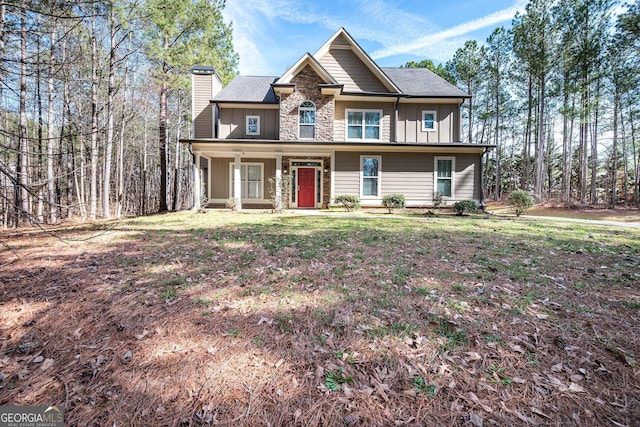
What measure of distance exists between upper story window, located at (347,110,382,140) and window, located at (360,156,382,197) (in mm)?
1320

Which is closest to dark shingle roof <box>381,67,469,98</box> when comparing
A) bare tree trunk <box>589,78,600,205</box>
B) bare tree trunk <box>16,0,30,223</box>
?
bare tree trunk <box>589,78,600,205</box>

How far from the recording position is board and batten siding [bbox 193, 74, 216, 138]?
14172 millimetres

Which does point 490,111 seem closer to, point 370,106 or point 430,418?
point 370,106

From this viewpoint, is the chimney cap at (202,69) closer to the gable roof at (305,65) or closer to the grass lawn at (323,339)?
the gable roof at (305,65)

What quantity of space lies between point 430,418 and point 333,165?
1237 centimetres

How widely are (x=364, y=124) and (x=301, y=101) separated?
3.46m

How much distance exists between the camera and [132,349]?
8.00 ft

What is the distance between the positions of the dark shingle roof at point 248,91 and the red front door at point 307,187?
4.10 meters

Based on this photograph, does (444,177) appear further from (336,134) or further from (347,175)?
(336,134)

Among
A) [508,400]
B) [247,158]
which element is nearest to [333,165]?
[247,158]

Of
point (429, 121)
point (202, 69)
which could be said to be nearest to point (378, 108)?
point (429, 121)

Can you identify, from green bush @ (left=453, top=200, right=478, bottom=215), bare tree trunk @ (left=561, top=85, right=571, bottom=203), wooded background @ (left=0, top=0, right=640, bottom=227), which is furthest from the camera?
bare tree trunk @ (left=561, top=85, right=571, bottom=203)

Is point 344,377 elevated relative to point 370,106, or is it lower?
lower

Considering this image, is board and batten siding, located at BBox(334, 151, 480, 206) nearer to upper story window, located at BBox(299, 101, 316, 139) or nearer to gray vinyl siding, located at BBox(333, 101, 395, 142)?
gray vinyl siding, located at BBox(333, 101, 395, 142)
